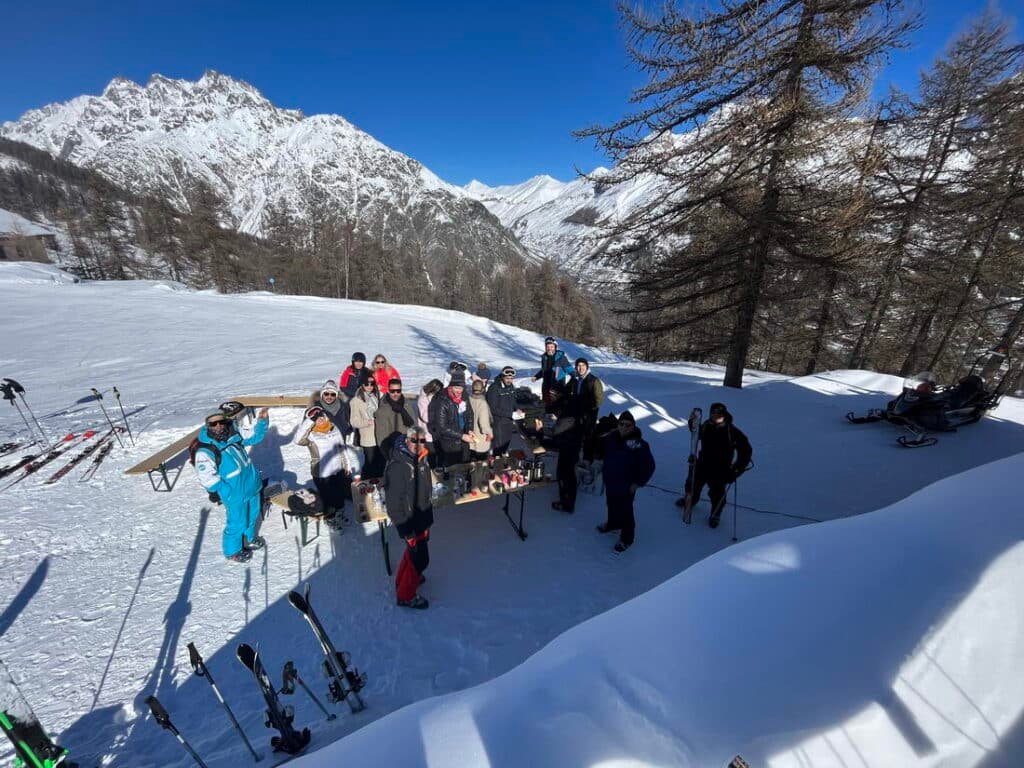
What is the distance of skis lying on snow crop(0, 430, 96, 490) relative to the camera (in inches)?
234

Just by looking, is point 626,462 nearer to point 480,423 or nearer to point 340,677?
point 480,423

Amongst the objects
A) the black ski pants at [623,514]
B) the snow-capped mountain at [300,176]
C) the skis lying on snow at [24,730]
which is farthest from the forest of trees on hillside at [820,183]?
the snow-capped mountain at [300,176]

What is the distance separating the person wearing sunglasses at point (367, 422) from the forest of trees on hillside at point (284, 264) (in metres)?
→ 38.8

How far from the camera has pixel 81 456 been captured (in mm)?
6492

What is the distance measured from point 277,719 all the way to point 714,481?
17.3 ft

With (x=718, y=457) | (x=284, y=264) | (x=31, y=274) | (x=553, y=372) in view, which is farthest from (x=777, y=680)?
(x=284, y=264)

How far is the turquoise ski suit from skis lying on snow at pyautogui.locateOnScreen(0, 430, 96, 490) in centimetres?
398

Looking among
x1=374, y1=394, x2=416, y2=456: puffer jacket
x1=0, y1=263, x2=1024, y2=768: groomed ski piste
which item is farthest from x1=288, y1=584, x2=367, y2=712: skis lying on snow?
x1=374, y1=394, x2=416, y2=456: puffer jacket

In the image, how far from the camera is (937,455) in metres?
6.86

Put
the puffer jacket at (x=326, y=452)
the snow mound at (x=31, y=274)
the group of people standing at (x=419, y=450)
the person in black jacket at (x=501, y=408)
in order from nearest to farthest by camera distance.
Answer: the group of people standing at (x=419, y=450) < the puffer jacket at (x=326, y=452) < the person in black jacket at (x=501, y=408) < the snow mound at (x=31, y=274)

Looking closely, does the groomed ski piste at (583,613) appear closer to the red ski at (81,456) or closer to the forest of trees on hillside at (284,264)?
the red ski at (81,456)

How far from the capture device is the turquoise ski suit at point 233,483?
4.23 m

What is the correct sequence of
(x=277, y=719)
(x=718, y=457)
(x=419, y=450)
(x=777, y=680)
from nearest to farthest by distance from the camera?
(x=777, y=680) < (x=277, y=719) < (x=419, y=450) < (x=718, y=457)

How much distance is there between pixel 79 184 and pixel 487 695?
458 ft
